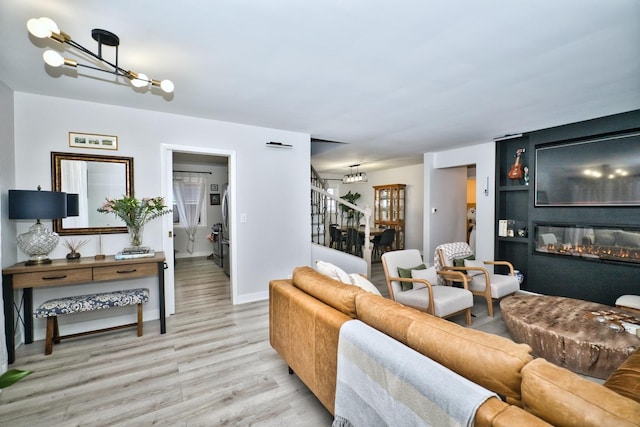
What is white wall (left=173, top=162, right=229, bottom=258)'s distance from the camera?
283 inches

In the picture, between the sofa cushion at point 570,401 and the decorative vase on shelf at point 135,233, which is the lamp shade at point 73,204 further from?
the sofa cushion at point 570,401

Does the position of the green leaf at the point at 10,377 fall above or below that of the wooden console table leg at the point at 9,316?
above

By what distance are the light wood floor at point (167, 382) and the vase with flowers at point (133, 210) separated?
1.09 meters

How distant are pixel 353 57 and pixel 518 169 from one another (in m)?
3.88

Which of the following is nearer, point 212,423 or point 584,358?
point 212,423

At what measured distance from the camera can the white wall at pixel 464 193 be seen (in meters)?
4.96

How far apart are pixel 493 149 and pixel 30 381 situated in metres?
6.44

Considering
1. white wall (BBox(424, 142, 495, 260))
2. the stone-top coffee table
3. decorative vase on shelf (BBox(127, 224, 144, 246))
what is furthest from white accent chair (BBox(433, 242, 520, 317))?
decorative vase on shelf (BBox(127, 224, 144, 246))

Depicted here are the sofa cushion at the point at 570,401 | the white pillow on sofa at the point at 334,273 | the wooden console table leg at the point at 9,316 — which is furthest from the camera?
the wooden console table leg at the point at 9,316

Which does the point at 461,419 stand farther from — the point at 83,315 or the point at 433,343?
the point at 83,315

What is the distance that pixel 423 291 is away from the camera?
10.2ft

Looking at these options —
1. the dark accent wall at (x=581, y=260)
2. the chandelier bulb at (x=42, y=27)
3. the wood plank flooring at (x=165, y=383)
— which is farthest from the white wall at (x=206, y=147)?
the dark accent wall at (x=581, y=260)

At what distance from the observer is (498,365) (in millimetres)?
1000

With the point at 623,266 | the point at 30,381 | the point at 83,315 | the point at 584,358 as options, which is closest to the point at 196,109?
the point at 83,315
